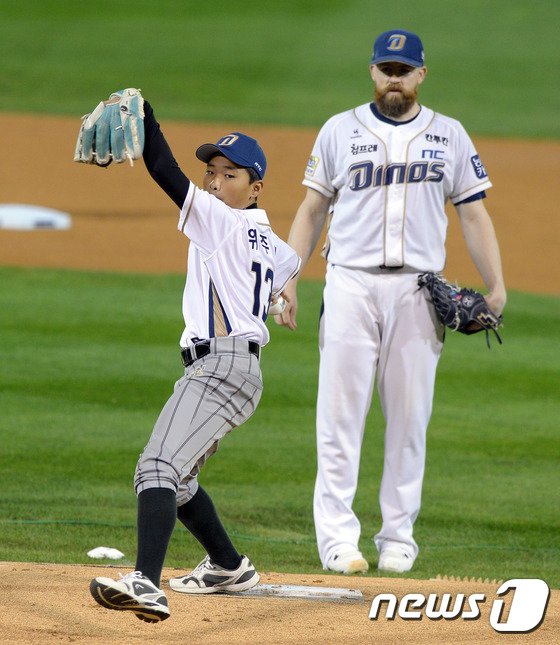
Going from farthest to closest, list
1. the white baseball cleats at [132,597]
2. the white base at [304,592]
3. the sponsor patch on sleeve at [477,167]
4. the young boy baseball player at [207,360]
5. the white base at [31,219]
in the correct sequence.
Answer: the white base at [31,219]
the sponsor patch on sleeve at [477,167]
the white base at [304,592]
the young boy baseball player at [207,360]
the white baseball cleats at [132,597]

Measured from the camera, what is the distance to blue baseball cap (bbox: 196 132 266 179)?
493cm

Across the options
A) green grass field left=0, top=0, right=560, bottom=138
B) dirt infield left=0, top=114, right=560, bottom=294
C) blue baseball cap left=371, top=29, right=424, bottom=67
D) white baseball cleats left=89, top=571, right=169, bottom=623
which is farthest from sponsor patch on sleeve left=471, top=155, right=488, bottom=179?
green grass field left=0, top=0, right=560, bottom=138

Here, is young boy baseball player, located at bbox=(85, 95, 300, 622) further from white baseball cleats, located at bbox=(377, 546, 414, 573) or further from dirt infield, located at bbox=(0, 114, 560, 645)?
white baseball cleats, located at bbox=(377, 546, 414, 573)

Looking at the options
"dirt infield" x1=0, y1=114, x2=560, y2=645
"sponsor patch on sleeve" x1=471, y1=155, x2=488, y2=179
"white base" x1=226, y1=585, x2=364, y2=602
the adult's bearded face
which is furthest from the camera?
"sponsor patch on sleeve" x1=471, y1=155, x2=488, y2=179

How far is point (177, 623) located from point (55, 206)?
42.6ft

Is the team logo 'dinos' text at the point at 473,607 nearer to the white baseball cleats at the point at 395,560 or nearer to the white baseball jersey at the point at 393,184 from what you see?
the white baseball cleats at the point at 395,560

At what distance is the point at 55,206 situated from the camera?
17156mm

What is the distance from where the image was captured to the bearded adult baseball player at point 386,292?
6105 mm

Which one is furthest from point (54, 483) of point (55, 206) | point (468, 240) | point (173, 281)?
point (55, 206)

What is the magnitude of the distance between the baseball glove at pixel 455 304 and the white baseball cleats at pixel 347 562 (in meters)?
1.08

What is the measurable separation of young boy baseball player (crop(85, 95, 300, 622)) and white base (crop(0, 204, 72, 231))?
439 inches

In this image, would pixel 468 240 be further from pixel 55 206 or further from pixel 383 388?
pixel 55 206

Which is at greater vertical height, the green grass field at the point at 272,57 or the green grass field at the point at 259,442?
the green grass field at the point at 272,57

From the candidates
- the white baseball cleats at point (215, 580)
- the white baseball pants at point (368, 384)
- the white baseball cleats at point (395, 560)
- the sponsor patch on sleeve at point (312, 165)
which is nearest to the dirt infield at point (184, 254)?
the white baseball cleats at point (215, 580)
